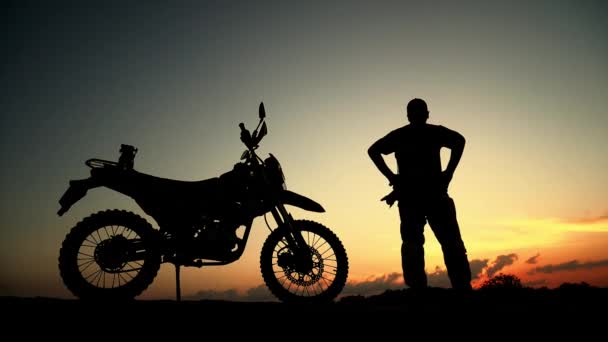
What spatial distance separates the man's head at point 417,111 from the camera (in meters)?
5.14

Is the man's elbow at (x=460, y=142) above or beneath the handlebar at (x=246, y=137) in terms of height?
beneath

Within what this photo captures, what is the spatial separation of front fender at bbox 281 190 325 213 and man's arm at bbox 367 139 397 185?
4.17 ft

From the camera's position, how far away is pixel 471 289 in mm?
4902

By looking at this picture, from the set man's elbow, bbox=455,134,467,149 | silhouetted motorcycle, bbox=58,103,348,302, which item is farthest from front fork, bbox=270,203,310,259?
man's elbow, bbox=455,134,467,149

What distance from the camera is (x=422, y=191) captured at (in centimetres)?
496

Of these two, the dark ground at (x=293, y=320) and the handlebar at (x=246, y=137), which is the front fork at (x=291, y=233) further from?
the dark ground at (x=293, y=320)

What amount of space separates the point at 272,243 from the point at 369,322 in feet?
8.87

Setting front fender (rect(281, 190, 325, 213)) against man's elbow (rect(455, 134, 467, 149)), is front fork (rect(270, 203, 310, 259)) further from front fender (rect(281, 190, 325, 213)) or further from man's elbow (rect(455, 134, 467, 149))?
man's elbow (rect(455, 134, 467, 149))

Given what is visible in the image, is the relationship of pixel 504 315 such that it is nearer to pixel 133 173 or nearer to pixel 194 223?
pixel 194 223

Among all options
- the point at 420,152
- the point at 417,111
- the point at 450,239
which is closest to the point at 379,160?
the point at 420,152

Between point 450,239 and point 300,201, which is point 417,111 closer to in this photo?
point 450,239

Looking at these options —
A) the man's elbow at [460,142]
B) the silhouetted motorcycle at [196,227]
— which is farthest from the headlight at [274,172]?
the man's elbow at [460,142]

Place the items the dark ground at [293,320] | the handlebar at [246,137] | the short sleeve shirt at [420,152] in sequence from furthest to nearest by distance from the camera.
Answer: the handlebar at [246,137] → the short sleeve shirt at [420,152] → the dark ground at [293,320]

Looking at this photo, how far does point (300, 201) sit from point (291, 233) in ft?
1.59
